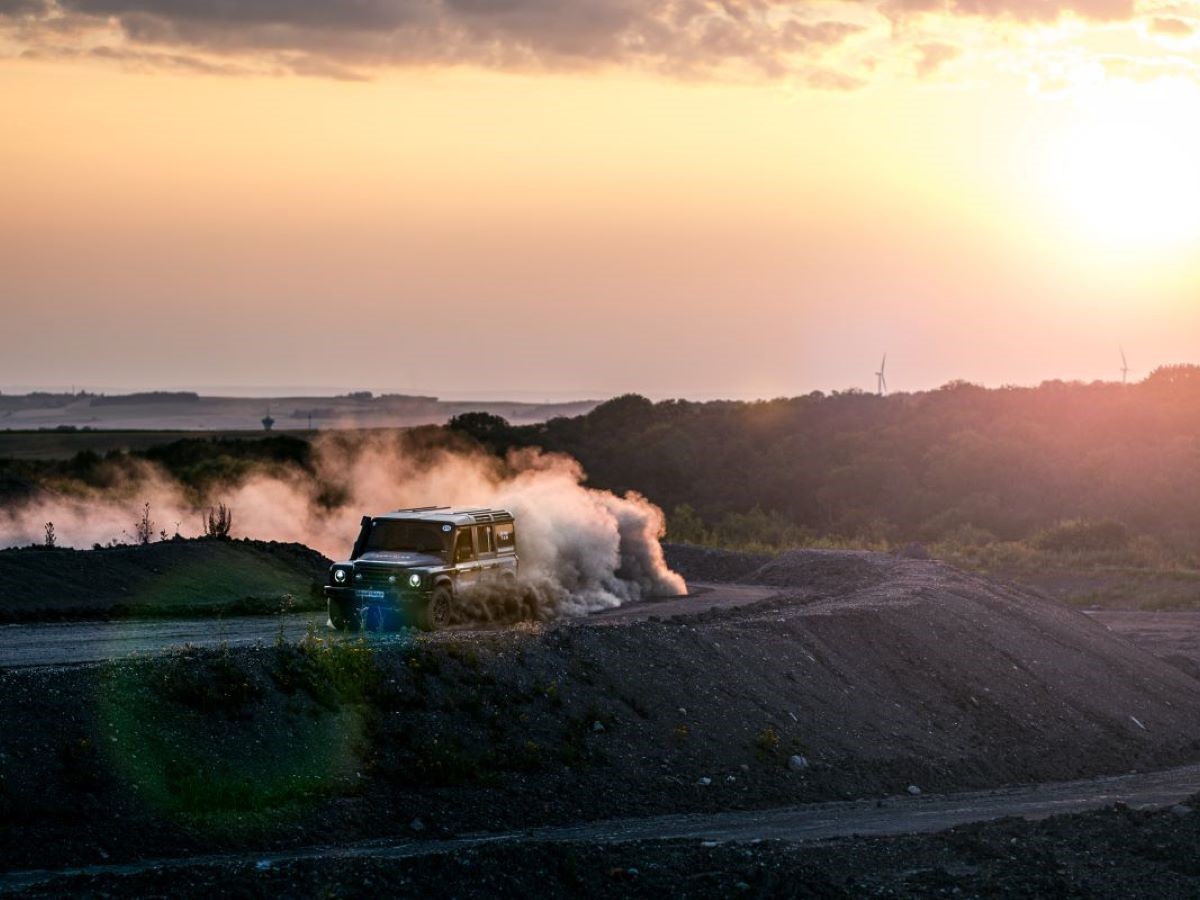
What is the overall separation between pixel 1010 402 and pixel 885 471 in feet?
78.1

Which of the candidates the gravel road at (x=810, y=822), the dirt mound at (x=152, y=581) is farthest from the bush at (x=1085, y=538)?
the gravel road at (x=810, y=822)

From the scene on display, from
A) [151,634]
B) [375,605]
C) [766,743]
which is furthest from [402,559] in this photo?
[766,743]

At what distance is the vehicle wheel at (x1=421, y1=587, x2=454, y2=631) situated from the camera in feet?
97.3

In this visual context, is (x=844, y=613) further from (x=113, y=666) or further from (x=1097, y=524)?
(x=1097, y=524)

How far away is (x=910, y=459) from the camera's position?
9825 centimetres

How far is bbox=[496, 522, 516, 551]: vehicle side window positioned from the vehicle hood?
94.6 inches

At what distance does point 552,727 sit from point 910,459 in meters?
77.3

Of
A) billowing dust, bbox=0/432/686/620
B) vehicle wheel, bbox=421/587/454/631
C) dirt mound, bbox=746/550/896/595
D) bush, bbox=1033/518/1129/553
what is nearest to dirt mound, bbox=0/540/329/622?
billowing dust, bbox=0/432/686/620

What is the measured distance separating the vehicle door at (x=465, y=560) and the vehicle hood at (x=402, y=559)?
→ 0.48 meters

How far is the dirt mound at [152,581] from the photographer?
1355 inches

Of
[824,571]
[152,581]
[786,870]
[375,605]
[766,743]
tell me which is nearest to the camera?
[786,870]

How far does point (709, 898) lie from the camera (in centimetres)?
1714

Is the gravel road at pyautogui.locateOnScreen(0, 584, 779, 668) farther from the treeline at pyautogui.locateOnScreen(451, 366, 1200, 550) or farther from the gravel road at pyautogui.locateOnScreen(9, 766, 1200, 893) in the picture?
the treeline at pyautogui.locateOnScreen(451, 366, 1200, 550)

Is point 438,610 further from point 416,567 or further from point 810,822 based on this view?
point 810,822
